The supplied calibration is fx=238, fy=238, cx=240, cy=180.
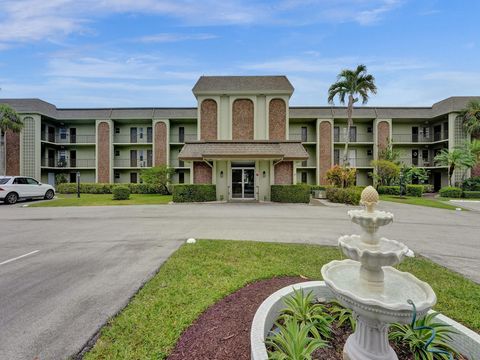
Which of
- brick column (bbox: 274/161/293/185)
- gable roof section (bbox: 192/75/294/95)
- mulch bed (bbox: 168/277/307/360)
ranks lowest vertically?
mulch bed (bbox: 168/277/307/360)

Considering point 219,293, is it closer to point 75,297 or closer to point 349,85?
point 75,297

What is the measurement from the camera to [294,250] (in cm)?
612

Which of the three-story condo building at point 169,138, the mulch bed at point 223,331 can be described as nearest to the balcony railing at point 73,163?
the three-story condo building at point 169,138

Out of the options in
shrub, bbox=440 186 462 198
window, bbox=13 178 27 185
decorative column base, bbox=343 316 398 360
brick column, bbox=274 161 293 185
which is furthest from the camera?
shrub, bbox=440 186 462 198

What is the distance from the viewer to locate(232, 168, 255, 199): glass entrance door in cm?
1956

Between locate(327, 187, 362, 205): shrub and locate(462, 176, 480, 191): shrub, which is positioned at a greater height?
locate(462, 176, 480, 191): shrub

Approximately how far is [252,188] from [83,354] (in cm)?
1727

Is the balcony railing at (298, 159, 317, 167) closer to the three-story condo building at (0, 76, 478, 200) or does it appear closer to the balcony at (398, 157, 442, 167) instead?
the three-story condo building at (0, 76, 478, 200)

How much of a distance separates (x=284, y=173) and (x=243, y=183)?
3.53m

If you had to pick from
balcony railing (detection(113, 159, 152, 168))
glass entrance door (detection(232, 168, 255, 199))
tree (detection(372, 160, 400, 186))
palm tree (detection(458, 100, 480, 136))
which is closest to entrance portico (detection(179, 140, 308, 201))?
glass entrance door (detection(232, 168, 255, 199))

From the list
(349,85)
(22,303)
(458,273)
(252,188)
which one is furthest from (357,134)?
(22,303)

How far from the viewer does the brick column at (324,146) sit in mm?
29391

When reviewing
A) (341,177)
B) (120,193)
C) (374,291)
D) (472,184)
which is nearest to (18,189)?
(120,193)

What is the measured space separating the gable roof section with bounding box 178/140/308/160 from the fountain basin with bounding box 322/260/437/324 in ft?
48.1
